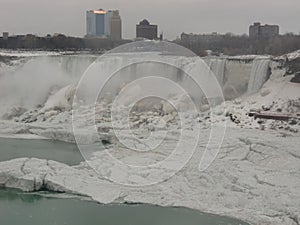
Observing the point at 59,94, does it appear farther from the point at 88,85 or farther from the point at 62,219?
the point at 62,219

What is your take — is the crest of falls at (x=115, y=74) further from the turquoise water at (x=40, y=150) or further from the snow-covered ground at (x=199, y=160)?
the turquoise water at (x=40, y=150)

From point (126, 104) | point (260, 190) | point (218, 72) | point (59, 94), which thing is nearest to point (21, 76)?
point (59, 94)

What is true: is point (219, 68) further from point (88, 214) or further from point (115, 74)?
point (88, 214)

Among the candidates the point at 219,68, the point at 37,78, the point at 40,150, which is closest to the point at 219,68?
the point at 219,68

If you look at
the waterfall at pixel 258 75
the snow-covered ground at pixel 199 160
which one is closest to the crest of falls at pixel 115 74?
the waterfall at pixel 258 75

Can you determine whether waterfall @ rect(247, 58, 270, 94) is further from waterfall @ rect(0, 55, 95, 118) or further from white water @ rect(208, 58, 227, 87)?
waterfall @ rect(0, 55, 95, 118)

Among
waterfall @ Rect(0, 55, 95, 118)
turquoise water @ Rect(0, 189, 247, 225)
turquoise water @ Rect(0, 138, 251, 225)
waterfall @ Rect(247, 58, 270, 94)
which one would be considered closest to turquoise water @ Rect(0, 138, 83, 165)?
turquoise water @ Rect(0, 138, 251, 225)
